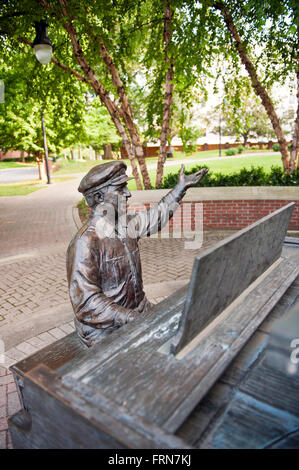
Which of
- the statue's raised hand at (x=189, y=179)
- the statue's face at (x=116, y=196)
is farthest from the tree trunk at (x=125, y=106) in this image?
the statue's face at (x=116, y=196)

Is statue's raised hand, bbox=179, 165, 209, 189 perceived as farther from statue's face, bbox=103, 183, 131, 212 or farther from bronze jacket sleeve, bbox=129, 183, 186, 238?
statue's face, bbox=103, 183, 131, 212

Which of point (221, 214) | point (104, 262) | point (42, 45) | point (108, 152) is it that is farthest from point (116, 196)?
point (108, 152)

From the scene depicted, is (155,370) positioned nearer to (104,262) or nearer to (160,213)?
(104,262)

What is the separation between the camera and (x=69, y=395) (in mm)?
1249

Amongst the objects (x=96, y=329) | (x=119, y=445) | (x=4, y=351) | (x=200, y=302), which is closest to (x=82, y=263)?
(x=96, y=329)

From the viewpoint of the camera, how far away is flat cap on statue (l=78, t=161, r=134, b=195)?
2.21 meters

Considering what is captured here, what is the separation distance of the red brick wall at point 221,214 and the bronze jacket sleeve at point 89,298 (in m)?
6.20

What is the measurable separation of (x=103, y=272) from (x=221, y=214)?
6.65 meters

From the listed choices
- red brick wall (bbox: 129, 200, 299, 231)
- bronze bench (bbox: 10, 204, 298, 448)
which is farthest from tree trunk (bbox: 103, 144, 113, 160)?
bronze bench (bbox: 10, 204, 298, 448)

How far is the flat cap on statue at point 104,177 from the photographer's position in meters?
2.21

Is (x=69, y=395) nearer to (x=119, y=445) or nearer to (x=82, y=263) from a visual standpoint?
(x=119, y=445)

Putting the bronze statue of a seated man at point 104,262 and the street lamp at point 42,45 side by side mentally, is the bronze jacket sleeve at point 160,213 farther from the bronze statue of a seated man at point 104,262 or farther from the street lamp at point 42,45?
the street lamp at point 42,45

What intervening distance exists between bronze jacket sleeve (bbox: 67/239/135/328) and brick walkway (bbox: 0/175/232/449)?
1405 mm

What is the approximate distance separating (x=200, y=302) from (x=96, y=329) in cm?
92
